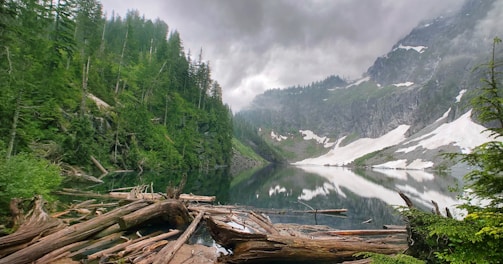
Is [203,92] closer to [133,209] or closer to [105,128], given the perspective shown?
[105,128]

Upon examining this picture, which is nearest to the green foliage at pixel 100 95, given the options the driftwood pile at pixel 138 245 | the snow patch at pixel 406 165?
the driftwood pile at pixel 138 245

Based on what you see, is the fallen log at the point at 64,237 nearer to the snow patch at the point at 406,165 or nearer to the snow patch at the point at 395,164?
the snow patch at the point at 406,165

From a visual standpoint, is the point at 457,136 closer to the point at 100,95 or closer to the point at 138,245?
the point at 100,95

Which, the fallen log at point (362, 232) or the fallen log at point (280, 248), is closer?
the fallen log at point (280, 248)

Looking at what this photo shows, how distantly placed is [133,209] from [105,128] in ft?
142

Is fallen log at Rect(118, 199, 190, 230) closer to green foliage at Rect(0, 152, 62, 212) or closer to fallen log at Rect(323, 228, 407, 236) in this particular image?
green foliage at Rect(0, 152, 62, 212)

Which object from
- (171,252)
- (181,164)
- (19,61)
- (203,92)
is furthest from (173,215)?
(203,92)

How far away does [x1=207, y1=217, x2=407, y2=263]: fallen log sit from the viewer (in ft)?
26.6

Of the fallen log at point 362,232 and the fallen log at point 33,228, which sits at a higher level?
the fallen log at point 33,228

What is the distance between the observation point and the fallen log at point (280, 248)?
8109 mm

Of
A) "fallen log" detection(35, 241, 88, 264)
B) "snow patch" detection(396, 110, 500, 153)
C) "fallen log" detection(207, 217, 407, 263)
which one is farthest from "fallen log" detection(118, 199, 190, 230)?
"snow patch" detection(396, 110, 500, 153)

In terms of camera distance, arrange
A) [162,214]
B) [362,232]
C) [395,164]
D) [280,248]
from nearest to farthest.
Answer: [280,248], [162,214], [362,232], [395,164]

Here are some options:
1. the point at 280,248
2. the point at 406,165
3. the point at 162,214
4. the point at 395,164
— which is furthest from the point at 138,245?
the point at 395,164

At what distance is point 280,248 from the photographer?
26.8 feet
